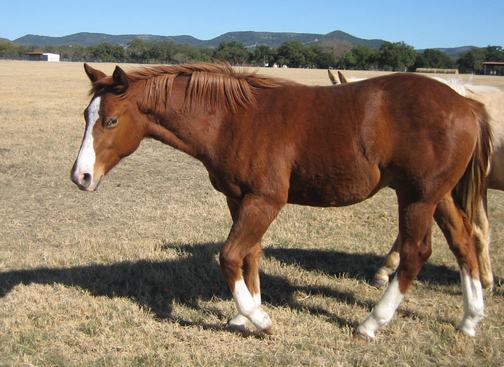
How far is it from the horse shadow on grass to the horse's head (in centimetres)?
152

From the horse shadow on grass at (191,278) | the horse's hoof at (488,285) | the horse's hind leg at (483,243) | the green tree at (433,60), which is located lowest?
the horse shadow on grass at (191,278)

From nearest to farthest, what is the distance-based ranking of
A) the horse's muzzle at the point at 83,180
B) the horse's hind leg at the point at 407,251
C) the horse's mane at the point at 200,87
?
1. the horse's muzzle at the point at 83,180
2. the horse's hind leg at the point at 407,251
3. the horse's mane at the point at 200,87

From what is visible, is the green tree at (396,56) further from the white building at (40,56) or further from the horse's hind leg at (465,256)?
the horse's hind leg at (465,256)

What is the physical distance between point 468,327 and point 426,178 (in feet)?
4.36

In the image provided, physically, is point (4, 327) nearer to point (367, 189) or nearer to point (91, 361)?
point (91, 361)

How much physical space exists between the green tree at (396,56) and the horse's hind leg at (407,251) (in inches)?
3330

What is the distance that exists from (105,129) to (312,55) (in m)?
99.2

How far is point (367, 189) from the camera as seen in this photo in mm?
4105

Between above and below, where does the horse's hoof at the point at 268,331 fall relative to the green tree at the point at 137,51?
below

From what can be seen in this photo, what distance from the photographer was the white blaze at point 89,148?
393 cm

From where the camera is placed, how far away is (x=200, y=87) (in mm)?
4211

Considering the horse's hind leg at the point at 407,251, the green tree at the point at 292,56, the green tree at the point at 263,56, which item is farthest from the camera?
the green tree at the point at 292,56

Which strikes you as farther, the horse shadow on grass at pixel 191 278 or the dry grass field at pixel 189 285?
the horse shadow on grass at pixel 191 278

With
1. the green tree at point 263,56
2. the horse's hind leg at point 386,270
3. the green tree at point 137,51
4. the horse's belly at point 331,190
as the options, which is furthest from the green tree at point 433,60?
the horse's belly at point 331,190
